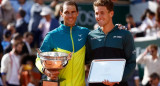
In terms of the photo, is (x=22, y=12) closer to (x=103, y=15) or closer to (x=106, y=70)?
(x=103, y=15)

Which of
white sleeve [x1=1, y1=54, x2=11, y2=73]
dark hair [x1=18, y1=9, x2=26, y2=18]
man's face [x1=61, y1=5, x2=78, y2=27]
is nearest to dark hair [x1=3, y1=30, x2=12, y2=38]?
dark hair [x1=18, y1=9, x2=26, y2=18]

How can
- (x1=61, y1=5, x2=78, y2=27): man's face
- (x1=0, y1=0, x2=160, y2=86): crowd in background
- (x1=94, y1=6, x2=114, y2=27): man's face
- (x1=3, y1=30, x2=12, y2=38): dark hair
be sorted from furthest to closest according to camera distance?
1. (x1=3, y1=30, x2=12, y2=38): dark hair
2. (x1=0, y1=0, x2=160, y2=86): crowd in background
3. (x1=61, y1=5, x2=78, y2=27): man's face
4. (x1=94, y1=6, x2=114, y2=27): man's face

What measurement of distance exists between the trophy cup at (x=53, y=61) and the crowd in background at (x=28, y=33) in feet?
13.4

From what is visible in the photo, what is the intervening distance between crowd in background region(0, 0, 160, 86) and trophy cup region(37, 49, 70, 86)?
407cm

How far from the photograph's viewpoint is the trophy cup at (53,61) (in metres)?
4.58

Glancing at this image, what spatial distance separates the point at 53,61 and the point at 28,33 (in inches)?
241

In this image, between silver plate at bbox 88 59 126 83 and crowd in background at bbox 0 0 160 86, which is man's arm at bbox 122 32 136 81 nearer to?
silver plate at bbox 88 59 126 83

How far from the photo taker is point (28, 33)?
10602mm

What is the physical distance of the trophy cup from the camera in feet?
15.0

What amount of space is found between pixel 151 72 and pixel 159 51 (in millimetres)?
668

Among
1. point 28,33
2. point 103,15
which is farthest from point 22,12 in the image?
point 103,15

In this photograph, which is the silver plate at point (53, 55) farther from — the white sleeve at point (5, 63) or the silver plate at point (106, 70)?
the white sleeve at point (5, 63)

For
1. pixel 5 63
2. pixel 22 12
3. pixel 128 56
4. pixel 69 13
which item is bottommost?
pixel 5 63

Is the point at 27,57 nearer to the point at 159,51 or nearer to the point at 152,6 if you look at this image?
the point at 159,51
